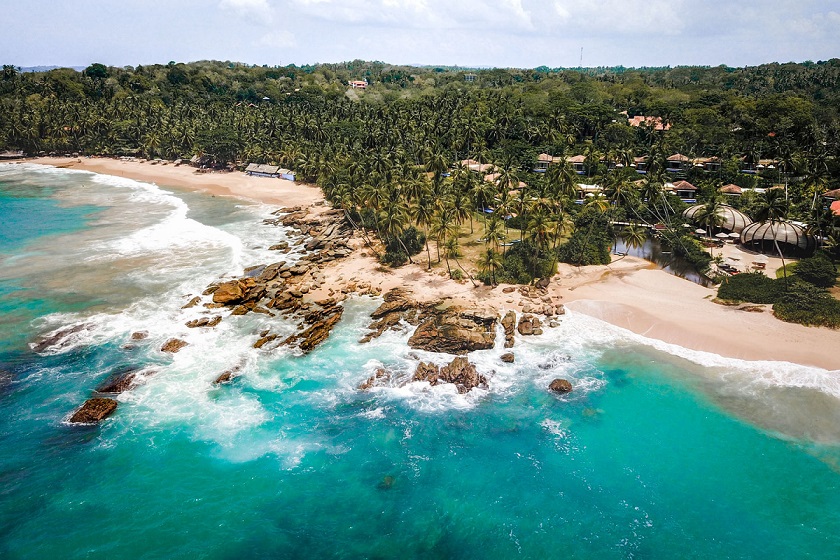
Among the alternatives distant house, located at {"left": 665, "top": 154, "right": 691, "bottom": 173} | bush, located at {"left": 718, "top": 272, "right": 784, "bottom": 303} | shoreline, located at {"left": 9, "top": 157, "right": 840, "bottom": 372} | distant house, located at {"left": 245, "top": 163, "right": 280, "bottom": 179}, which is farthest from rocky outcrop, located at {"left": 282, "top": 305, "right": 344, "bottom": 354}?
distant house, located at {"left": 245, "top": 163, "right": 280, "bottom": 179}

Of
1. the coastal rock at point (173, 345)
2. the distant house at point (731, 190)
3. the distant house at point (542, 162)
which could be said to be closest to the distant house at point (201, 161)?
the distant house at point (542, 162)

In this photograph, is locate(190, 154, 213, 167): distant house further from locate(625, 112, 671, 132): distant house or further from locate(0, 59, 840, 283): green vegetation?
locate(625, 112, 671, 132): distant house

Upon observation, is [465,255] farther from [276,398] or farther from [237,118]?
[237,118]

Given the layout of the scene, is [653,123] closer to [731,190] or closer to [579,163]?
[579,163]

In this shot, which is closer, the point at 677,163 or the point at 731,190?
the point at 731,190

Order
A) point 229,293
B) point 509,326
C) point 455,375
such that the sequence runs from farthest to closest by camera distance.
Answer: point 229,293
point 509,326
point 455,375

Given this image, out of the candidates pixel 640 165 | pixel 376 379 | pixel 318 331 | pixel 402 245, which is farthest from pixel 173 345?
pixel 640 165

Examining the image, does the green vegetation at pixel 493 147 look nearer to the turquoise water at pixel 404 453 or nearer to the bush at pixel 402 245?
the bush at pixel 402 245
